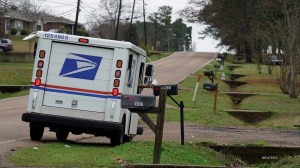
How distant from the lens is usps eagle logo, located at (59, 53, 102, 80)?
13.1 metres

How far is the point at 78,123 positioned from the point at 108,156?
2.09 m

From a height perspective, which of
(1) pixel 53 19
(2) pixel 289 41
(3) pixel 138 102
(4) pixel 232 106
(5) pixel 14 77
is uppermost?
(1) pixel 53 19

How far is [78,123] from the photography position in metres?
12.9

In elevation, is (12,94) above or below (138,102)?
below

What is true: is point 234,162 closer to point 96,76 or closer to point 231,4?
point 96,76

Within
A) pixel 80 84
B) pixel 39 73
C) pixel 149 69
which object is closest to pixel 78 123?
pixel 80 84

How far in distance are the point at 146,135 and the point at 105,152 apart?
18.4 ft

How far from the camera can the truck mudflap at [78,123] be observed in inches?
508

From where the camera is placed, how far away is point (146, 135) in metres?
17.5

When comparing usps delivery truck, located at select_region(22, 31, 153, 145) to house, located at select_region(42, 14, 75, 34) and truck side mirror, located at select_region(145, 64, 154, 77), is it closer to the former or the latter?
truck side mirror, located at select_region(145, 64, 154, 77)

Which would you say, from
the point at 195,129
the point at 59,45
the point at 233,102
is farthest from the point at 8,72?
the point at 59,45

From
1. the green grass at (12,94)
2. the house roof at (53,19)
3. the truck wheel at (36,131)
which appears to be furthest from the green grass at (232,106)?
the house roof at (53,19)

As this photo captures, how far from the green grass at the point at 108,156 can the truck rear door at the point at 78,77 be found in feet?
3.17

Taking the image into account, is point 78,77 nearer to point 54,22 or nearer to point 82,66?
point 82,66
